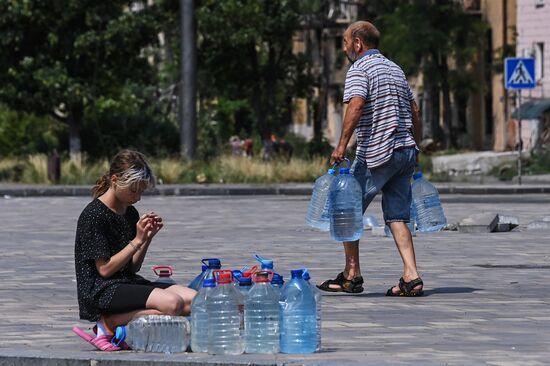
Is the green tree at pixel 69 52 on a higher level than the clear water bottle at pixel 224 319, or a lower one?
higher

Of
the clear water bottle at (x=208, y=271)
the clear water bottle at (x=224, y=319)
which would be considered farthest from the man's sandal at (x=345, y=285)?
the clear water bottle at (x=224, y=319)

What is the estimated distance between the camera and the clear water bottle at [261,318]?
29.3 ft

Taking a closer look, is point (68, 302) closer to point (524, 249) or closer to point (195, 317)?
point (195, 317)

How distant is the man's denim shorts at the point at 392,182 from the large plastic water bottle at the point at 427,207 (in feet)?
1.19

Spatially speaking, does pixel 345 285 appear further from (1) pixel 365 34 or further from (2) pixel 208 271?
(2) pixel 208 271

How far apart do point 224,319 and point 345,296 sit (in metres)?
3.89

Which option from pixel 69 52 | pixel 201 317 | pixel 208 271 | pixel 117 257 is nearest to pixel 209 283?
pixel 201 317

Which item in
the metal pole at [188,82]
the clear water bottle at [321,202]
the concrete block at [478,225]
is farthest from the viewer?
the metal pole at [188,82]

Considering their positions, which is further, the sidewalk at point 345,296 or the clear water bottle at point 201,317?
the sidewalk at point 345,296

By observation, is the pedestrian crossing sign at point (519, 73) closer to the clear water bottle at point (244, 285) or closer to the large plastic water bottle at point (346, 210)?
the large plastic water bottle at point (346, 210)

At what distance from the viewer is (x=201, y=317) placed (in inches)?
352

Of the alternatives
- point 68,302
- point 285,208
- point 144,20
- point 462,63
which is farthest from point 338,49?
point 68,302

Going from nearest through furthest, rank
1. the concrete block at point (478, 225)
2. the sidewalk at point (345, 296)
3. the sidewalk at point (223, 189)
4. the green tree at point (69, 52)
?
1. the sidewalk at point (345, 296)
2. the concrete block at point (478, 225)
3. the sidewalk at point (223, 189)
4. the green tree at point (69, 52)

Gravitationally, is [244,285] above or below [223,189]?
above
